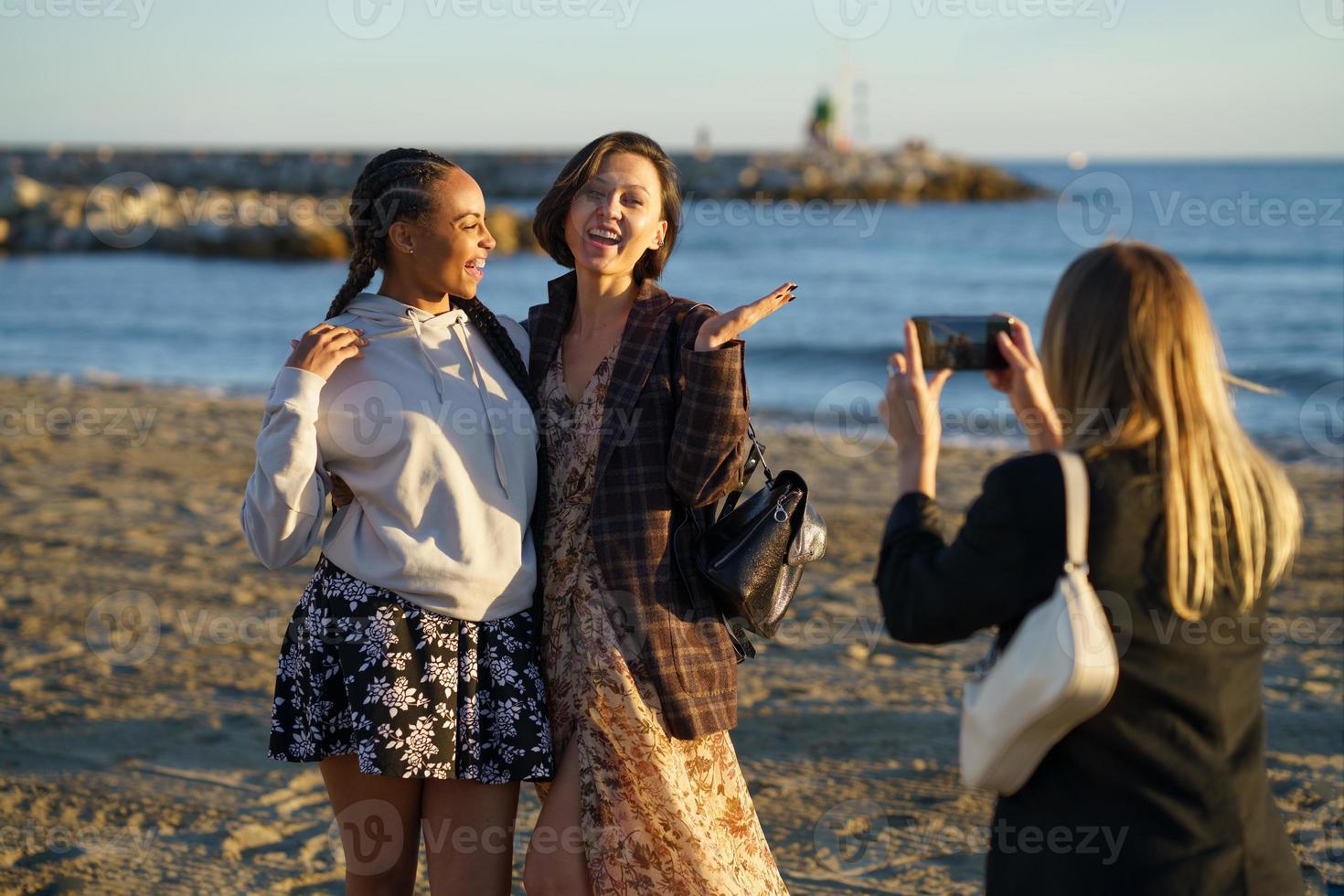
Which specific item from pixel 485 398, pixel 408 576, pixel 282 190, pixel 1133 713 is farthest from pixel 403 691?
pixel 282 190

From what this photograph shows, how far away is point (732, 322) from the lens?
8.80 feet

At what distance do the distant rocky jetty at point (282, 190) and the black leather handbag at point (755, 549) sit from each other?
2557cm

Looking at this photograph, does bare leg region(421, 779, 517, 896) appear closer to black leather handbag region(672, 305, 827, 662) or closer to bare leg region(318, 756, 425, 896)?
bare leg region(318, 756, 425, 896)

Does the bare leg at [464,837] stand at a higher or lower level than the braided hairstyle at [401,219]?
lower

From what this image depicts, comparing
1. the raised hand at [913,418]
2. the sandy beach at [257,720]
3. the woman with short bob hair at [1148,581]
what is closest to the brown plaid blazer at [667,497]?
the raised hand at [913,418]

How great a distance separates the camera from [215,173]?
52938mm

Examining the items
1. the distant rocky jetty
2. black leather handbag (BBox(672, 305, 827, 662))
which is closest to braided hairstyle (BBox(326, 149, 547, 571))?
black leather handbag (BBox(672, 305, 827, 662))

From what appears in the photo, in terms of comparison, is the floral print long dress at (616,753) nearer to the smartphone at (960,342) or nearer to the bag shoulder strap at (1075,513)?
the smartphone at (960,342)

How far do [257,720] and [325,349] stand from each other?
2.78 m

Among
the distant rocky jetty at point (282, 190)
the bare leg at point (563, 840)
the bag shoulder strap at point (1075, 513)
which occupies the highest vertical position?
the distant rocky jetty at point (282, 190)

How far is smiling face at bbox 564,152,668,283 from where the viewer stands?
2936 mm

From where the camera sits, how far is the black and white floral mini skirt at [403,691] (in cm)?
259

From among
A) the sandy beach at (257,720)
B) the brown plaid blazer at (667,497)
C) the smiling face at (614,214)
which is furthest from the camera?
the sandy beach at (257,720)

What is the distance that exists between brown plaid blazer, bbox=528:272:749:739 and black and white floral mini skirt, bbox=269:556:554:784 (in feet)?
0.90
